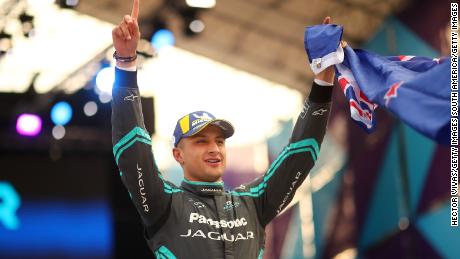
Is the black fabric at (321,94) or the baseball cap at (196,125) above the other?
the black fabric at (321,94)

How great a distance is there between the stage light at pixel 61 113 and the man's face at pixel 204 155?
27.5 feet

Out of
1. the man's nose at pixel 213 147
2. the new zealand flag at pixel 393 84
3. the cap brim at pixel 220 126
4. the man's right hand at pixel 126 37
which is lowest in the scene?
the man's nose at pixel 213 147

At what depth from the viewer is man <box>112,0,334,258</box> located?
13.1 ft

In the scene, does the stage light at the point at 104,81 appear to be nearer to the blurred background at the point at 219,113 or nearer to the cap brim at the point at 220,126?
the blurred background at the point at 219,113

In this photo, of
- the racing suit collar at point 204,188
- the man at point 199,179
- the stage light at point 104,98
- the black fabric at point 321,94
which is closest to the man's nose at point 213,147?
the man at point 199,179

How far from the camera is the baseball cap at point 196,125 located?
4238 millimetres

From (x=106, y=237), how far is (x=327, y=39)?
8163 mm

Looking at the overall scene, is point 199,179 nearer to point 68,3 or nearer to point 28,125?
point 68,3

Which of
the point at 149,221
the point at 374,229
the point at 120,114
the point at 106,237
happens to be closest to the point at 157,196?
the point at 149,221

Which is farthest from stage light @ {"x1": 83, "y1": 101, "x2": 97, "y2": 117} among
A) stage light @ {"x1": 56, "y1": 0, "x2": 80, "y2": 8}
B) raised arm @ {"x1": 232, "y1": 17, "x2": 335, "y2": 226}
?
raised arm @ {"x1": 232, "y1": 17, "x2": 335, "y2": 226}

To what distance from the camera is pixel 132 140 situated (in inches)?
158

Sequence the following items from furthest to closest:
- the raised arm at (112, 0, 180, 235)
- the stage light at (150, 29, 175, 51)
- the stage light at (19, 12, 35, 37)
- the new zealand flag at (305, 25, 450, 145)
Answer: the stage light at (150, 29, 175, 51) → the stage light at (19, 12, 35, 37) → the raised arm at (112, 0, 180, 235) → the new zealand flag at (305, 25, 450, 145)

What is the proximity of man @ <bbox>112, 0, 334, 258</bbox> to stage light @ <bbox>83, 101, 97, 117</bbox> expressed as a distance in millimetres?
8090

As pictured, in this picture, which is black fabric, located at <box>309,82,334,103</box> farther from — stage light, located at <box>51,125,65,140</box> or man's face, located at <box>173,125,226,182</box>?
stage light, located at <box>51,125,65,140</box>
